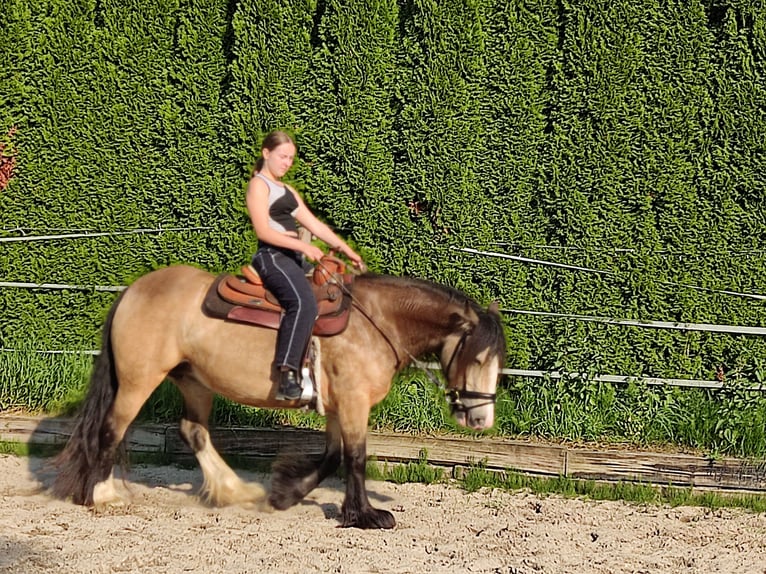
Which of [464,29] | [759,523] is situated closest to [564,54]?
[464,29]

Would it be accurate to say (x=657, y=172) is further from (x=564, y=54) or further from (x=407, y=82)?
(x=407, y=82)

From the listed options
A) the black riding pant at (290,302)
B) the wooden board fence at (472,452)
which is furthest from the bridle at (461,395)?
the wooden board fence at (472,452)

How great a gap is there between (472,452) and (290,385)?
203 cm

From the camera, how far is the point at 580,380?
822 cm

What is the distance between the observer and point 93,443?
23.1ft

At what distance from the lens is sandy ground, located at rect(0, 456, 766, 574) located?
19.0 ft

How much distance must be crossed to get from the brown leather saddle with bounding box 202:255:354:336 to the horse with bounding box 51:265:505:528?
81 mm

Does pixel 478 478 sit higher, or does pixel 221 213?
pixel 221 213

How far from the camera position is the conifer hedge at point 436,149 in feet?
26.1

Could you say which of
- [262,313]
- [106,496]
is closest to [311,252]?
[262,313]

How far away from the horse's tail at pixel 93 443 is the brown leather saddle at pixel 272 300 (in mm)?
867

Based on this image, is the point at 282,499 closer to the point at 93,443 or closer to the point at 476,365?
the point at 93,443

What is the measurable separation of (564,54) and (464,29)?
817mm

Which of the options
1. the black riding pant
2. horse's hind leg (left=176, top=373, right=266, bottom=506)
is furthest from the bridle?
horse's hind leg (left=176, top=373, right=266, bottom=506)
